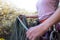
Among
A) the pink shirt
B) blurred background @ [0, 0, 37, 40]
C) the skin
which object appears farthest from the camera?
blurred background @ [0, 0, 37, 40]

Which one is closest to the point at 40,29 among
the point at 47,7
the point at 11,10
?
the point at 47,7

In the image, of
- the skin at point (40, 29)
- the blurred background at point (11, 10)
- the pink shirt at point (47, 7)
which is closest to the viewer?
the skin at point (40, 29)

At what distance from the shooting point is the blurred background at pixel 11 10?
214 centimetres

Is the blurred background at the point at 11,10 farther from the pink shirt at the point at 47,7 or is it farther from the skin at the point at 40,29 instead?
the skin at the point at 40,29

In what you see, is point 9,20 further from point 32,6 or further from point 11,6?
point 32,6

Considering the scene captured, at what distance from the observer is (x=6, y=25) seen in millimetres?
2141

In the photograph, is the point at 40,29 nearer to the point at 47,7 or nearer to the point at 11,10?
the point at 47,7

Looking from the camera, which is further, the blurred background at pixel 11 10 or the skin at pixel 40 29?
the blurred background at pixel 11 10

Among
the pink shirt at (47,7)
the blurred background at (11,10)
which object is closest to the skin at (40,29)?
the pink shirt at (47,7)

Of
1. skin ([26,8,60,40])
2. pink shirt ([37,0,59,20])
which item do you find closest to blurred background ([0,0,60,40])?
pink shirt ([37,0,59,20])

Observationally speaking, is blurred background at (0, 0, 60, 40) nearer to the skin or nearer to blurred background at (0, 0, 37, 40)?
blurred background at (0, 0, 37, 40)

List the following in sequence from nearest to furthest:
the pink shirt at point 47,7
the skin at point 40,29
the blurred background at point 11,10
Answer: the skin at point 40,29, the pink shirt at point 47,7, the blurred background at point 11,10

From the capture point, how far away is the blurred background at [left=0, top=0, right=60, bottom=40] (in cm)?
214

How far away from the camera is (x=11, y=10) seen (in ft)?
7.14
